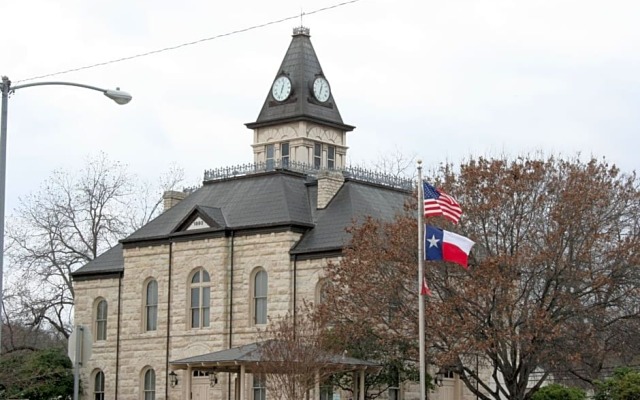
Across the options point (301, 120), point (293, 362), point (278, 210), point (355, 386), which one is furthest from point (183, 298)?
point (293, 362)

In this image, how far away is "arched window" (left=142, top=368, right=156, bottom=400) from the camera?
51.6 meters

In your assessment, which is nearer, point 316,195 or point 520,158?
point 520,158

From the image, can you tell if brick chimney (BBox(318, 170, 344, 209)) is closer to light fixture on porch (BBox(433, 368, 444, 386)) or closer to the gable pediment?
the gable pediment

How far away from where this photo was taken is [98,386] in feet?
178

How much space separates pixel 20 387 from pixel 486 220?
68.4ft

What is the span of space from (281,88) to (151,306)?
451 inches

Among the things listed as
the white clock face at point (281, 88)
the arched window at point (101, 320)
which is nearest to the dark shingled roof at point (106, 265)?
the arched window at point (101, 320)

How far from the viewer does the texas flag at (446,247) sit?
32781 mm

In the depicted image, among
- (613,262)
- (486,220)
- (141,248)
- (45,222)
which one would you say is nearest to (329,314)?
(486,220)

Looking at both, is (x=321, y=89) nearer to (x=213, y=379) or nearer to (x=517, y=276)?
(x=213, y=379)

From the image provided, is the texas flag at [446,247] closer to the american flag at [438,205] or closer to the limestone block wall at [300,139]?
the american flag at [438,205]

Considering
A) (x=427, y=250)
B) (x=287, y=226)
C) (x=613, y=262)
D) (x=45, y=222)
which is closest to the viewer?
(x=427, y=250)

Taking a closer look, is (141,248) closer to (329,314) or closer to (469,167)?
(329,314)

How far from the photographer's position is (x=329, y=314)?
40.1 meters
